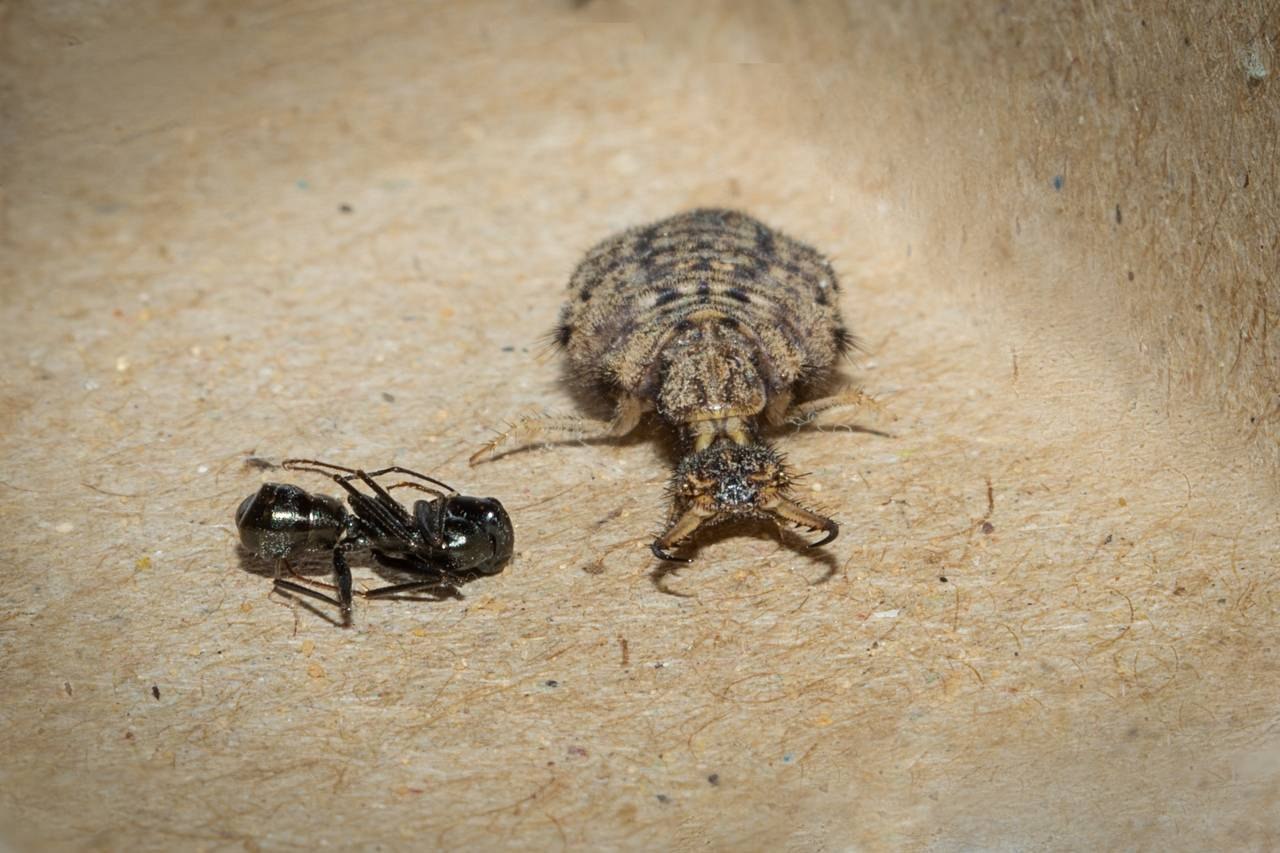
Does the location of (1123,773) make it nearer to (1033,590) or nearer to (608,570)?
(1033,590)

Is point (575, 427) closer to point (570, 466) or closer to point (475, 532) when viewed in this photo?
point (570, 466)

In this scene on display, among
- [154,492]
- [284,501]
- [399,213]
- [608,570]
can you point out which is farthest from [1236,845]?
[399,213]

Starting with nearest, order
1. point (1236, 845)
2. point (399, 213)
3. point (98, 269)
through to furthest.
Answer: point (1236, 845) → point (98, 269) → point (399, 213)

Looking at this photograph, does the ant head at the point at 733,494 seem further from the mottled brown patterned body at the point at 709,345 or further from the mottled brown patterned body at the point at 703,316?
the mottled brown patterned body at the point at 703,316

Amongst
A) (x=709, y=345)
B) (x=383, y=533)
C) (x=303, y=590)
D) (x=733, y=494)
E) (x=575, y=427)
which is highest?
(x=709, y=345)

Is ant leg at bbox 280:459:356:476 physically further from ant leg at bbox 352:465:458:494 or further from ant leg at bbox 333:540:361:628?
ant leg at bbox 333:540:361:628

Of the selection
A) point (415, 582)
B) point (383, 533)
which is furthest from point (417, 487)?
point (415, 582)
